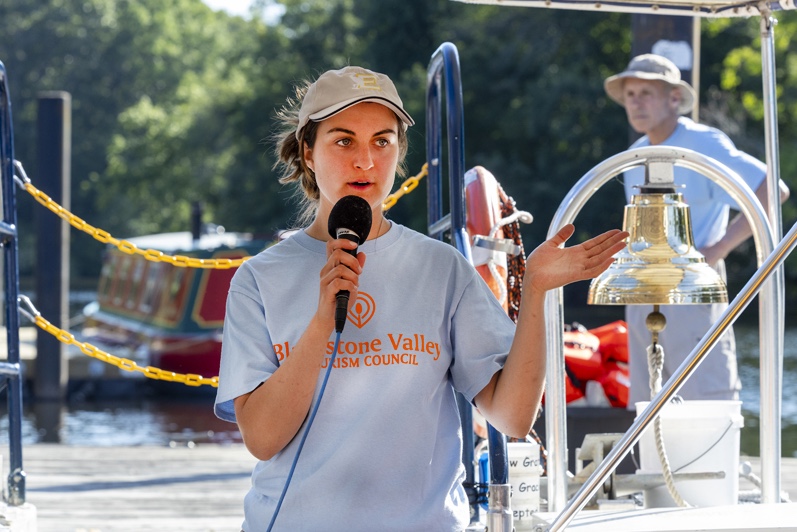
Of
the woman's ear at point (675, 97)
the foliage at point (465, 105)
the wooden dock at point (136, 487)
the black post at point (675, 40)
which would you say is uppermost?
the foliage at point (465, 105)

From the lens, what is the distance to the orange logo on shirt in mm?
2430

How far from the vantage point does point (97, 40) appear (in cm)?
7056

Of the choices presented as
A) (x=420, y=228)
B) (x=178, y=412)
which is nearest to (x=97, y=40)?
(x=420, y=228)

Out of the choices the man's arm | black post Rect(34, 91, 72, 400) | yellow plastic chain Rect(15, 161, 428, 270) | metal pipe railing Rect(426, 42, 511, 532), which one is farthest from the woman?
black post Rect(34, 91, 72, 400)

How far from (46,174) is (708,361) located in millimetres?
11655

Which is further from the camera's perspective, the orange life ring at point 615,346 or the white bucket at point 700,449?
the orange life ring at point 615,346

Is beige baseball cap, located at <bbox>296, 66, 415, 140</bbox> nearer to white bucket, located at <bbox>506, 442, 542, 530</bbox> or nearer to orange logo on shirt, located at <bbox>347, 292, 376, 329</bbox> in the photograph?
orange logo on shirt, located at <bbox>347, 292, 376, 329</bbox>

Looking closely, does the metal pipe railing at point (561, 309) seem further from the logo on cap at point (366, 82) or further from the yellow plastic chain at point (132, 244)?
the yellow plastic chain at point (132, 244)

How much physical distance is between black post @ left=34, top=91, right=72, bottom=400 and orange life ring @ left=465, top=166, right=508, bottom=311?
445 inches

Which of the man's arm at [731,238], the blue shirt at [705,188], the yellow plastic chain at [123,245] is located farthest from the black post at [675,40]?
the yellow plastic chain at [123,245]

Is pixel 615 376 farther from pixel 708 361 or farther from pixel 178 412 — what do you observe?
pixel 178 412

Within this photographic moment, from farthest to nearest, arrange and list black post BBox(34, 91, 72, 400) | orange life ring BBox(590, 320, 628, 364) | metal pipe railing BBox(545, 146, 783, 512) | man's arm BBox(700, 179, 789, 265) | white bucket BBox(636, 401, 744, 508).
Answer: black post BBox(34, 91, 72, 400), orange life ring BBox(590, 320, 628, 364), man's arm BBox(700, 179, 789, 265), white bucket BBox(636, 401, 744, 508), metal pipe railing BBox(545, 146, 783, 512)

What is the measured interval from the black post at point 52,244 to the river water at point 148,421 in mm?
492

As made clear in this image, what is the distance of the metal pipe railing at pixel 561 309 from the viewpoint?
3.73 meters
